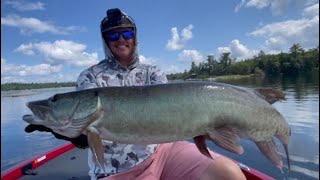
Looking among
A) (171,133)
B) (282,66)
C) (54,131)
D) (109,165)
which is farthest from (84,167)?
(282,66)

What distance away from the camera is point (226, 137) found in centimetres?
324

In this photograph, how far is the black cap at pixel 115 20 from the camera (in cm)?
435

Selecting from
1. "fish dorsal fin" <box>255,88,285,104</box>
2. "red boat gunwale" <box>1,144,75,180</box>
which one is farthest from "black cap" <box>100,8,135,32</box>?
"red boat gunwale" <box>1,144,75,180</box>

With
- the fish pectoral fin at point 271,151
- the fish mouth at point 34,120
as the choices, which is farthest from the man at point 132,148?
the fish mouth at point 34,120

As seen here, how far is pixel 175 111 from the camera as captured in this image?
10.3 ft

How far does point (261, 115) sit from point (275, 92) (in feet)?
1.22

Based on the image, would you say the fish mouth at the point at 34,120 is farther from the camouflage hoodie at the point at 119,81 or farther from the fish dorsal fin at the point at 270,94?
the fish dorsal fin at the point at 270,94

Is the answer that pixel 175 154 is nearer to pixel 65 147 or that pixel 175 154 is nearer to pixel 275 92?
pixel 275 92

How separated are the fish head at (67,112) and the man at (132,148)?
2.70ft

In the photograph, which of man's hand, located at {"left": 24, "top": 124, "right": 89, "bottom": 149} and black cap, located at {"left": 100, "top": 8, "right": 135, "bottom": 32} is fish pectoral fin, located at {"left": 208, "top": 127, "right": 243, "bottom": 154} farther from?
black cap, located at {"left": 100, "top": 8, "right": 135, "bottom": 32}

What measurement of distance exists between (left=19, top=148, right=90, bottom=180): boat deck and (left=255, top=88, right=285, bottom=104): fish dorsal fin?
352 cm

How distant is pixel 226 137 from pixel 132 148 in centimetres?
129

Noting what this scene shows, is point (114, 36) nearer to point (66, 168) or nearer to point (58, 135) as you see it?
point (58, 135)

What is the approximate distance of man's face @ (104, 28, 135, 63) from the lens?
4395mm
